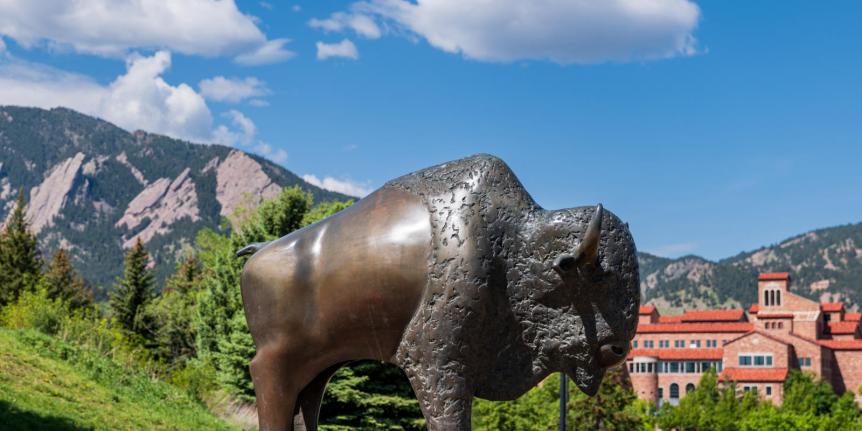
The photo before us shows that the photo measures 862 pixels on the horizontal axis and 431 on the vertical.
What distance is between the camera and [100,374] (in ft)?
68.0

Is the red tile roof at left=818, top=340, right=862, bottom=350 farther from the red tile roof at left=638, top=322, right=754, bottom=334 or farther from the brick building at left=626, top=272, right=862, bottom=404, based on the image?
the red tile roof at left=638, top=322, right=754, bottom=334

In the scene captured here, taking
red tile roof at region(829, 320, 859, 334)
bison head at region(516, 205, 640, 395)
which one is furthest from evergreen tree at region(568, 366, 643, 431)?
red tile roof at region(829, 320, 859, 334)

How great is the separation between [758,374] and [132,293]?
183 feet

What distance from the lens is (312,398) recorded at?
296 inches

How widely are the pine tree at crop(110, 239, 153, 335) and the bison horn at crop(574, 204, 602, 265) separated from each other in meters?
49.8

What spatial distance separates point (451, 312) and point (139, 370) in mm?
19063

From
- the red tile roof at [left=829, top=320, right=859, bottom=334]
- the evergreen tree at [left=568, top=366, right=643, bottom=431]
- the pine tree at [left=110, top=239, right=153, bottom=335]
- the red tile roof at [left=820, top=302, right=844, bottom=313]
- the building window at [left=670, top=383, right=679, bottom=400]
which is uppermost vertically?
the red tile roof at [left=820, top=302, right=844, bottom=313]

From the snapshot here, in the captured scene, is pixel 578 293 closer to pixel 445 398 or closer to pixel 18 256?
pixel 445 398

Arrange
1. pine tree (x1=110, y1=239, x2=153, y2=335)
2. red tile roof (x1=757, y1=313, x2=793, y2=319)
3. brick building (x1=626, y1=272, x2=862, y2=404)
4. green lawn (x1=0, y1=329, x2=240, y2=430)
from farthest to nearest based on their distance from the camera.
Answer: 1. red tile roof (x1=757, y1=313, x2=793, y2=319)
2. brick building (x1=626, y1=272, x2=862, y2=404)
3. pine tree (x1=110, y1=239, x2=153, y2=335)
4. green lawn (x1=0, y1=329, x2=240, y2=430)

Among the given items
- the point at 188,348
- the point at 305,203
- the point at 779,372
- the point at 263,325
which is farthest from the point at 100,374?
the point at 779,372

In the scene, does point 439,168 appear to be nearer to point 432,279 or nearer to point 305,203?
point 432,279

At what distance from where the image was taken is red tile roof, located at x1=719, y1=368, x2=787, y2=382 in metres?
81.3

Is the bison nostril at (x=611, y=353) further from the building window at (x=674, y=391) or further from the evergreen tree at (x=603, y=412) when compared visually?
the building window at (x=674, y=391)

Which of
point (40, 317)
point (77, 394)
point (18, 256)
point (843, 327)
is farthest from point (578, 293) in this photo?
point (843, 327)
